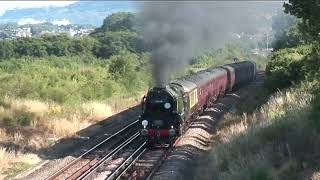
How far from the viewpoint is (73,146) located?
21.8 metres

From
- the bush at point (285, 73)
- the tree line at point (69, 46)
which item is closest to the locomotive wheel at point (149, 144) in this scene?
the bush at point (285, 73)

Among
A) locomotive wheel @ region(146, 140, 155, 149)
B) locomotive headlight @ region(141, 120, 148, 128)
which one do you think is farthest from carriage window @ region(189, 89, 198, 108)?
locomotive headlight @ region(141, 120, 148, 128)

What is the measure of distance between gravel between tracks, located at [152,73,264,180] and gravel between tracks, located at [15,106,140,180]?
3765 millimetres

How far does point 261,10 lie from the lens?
74.1ft

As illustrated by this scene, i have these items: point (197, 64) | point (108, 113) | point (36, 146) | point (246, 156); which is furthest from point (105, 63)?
point (246, 156)

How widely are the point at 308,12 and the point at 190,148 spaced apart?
26.0 feet

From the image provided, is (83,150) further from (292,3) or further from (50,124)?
(292,3)

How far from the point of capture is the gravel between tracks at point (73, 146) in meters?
17.2

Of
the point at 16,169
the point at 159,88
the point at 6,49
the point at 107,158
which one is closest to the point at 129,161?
the point at 107,158

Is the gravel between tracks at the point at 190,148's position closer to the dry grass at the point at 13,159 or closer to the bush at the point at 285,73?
the bush at the point at 285,73

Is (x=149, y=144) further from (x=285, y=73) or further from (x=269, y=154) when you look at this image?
(x=285, y=73)

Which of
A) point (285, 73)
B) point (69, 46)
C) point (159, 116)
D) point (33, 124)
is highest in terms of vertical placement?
point (159, 116)

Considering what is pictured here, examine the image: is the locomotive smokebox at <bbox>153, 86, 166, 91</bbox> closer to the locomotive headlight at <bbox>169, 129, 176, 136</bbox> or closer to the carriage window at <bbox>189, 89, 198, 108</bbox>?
the locomotive headlight at <bbox>169, 129, 176, 136</bbox>

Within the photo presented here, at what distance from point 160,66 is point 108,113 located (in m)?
12.0
